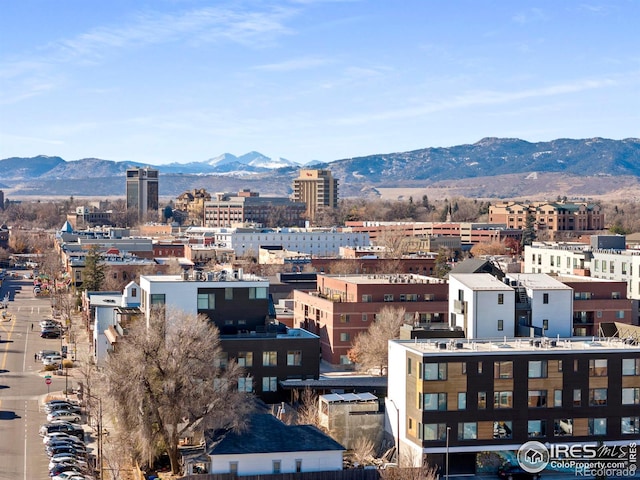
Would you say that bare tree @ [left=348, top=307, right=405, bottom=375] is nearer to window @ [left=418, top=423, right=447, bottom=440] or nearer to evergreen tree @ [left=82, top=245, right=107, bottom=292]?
window @ [left=418, top=423, right=447, bottom=440]

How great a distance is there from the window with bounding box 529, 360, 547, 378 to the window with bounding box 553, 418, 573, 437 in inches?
78.8

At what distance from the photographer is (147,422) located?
144 feet

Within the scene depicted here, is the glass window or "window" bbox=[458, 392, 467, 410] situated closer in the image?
the glass window

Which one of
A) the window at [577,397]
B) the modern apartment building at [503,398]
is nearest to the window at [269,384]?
the modern apartment building at [503,398]

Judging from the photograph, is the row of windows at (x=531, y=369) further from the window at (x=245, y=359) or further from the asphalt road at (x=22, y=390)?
the asphalt road at (x=22, y=390)

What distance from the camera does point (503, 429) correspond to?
45250mm

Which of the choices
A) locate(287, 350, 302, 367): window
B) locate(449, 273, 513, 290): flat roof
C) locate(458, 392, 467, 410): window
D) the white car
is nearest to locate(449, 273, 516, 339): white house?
locate(449, 273, 513, 290): flat roof

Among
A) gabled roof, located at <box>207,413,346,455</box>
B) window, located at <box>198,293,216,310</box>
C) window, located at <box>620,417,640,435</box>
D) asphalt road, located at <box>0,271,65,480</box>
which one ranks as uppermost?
window, located at <box>198,293,216,310</box>

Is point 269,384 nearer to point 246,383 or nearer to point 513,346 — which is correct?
point 246,383

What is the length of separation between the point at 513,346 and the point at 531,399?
8.27 ft

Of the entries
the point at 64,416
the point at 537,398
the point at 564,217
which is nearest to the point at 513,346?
the point at 537,398

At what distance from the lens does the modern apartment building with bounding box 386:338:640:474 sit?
44.4 m

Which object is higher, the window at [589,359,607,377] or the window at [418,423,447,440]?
the window at [589,359,607,377]

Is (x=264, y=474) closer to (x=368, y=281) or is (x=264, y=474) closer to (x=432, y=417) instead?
(x=432, y=417)
